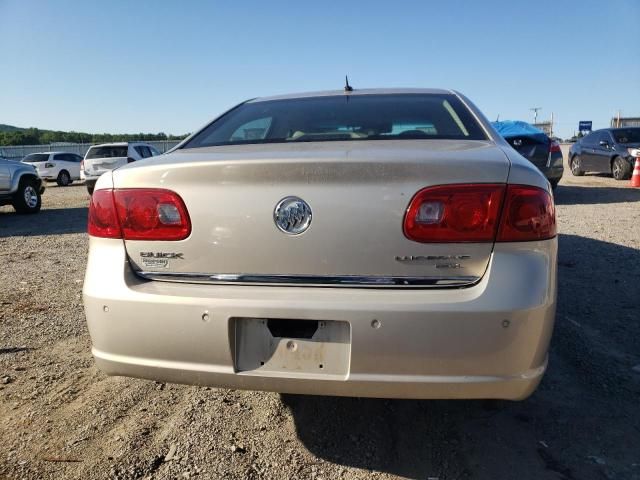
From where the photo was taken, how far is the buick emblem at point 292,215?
5.85 feet

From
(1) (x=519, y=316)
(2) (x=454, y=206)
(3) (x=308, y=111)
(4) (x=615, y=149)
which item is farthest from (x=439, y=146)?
(4) (x=615, y=149)

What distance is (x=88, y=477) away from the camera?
80.1 inches

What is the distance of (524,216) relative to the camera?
5.81 ft

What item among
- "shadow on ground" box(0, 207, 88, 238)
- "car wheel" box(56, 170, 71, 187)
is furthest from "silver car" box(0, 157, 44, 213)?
"car wheel" box(56, 170, 71, 187)

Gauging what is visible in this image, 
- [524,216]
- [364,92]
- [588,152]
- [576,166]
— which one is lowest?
[576,166]

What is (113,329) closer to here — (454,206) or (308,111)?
(454,206)

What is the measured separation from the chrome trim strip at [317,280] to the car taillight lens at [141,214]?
0.16 m

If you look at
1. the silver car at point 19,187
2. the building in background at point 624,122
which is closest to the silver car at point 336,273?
the silver car at point 19,187

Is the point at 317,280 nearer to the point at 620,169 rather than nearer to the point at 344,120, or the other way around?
the point at 344,120

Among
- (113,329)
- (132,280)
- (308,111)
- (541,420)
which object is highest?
(308,111)

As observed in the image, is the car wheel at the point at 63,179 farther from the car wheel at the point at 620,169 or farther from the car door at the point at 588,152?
the car wheel at the point at 620,169

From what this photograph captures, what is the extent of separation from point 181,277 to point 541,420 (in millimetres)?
1802

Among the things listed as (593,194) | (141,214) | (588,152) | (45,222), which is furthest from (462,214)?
(588,152)

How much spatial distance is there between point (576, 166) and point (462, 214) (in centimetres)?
1541
